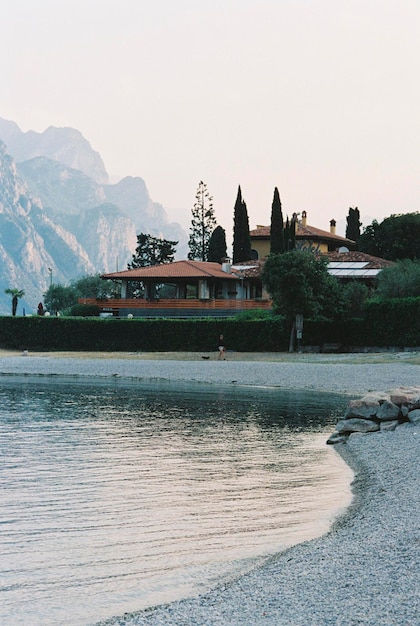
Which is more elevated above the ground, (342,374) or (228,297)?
(228,297)

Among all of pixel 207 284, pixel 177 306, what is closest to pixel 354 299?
pixel 177 306

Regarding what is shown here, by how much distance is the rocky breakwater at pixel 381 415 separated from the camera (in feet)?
72.6

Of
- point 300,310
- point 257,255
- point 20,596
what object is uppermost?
point 257,255

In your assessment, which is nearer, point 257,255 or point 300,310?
point 300,310

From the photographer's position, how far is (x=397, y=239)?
88562 mm

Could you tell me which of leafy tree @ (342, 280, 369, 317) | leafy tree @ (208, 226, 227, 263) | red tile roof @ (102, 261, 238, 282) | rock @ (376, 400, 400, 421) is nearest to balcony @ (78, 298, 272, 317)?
red tile roof @ (102, 261, 238, 282)

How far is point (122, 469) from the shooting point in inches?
680

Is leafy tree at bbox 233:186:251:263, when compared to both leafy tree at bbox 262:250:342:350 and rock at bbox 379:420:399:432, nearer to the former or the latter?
leafy tree at bbox 262:250:342:350

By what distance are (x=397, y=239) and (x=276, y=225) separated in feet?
48.3

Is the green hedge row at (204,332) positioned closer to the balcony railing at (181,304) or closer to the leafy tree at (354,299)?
the leafy tree at (354,299)

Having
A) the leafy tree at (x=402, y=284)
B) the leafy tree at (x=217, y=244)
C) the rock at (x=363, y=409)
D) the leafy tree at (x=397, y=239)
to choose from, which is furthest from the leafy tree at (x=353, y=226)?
the rock at (x=363, y=409)

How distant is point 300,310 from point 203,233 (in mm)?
57319

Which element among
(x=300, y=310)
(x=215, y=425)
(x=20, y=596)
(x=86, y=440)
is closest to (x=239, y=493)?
(x=20, y=596)

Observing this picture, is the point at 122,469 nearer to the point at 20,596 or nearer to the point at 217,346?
the point at 20,596
